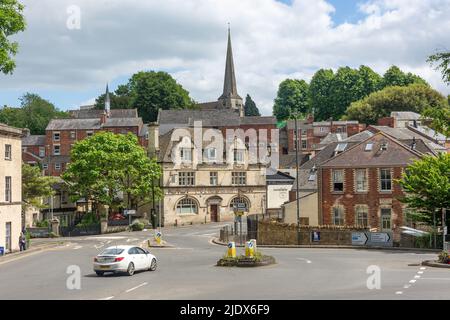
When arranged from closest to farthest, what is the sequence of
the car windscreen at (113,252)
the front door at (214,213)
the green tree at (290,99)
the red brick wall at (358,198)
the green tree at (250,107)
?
1. the car windscreen at (113,252)
2. the red brick wall at (358,198)
3. the front door at (214,213)
4. the green tree at (290,99)
5. the green tree at (250,107)

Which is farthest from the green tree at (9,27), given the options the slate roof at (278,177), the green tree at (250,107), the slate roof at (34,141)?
the green tree at (250,107)

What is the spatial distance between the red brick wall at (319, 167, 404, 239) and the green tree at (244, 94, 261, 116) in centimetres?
11947

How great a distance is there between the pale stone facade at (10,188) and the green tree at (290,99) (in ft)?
410

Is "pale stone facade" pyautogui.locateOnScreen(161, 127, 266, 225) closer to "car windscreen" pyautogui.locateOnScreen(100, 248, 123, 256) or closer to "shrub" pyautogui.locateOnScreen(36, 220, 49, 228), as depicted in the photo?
"shrub" pyautogui.locateOnScreen(36, 220, 49, 228)

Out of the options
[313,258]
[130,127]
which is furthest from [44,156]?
[313,258]

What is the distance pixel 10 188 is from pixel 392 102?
96299 millimetres

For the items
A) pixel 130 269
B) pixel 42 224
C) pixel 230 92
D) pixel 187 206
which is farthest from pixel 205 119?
pixel 130 269

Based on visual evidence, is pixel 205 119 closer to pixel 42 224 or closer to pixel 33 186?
pixel 42 224

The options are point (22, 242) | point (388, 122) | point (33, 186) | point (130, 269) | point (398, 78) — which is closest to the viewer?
point (130, 269)

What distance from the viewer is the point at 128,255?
2842cm

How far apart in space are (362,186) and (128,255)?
3249cm

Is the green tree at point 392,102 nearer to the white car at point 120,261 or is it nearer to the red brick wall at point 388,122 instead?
the red brick wall at point 388,122

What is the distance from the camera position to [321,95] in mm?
159750

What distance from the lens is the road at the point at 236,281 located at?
21.1 meters
